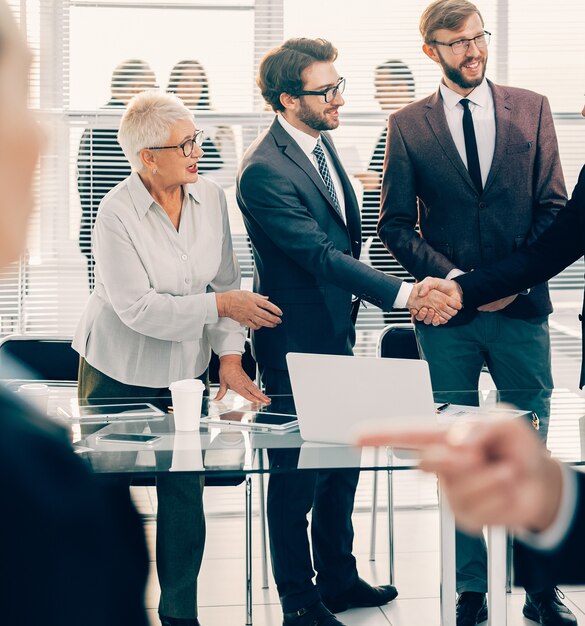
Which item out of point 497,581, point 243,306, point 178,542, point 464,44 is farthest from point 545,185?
point 178,542

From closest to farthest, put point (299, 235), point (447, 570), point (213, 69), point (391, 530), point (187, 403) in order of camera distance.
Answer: point (187, 403) → point (447, 570) → point (299, 235) → point (391, 530) → point (213, 69)

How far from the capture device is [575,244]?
319cm

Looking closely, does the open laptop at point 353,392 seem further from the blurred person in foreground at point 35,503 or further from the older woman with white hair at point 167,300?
the blurred person in foreground at point 35,503

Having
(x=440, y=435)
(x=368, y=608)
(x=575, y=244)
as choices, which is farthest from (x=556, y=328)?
(x=440, y=435)

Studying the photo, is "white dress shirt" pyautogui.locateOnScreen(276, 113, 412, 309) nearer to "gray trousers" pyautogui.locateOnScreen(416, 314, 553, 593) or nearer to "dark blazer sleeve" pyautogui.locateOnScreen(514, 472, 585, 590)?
"gray trousers" pyautogui.locateOnScreen(416, 314, 553, 593)

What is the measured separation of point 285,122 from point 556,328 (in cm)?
191

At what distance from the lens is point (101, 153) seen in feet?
14.5

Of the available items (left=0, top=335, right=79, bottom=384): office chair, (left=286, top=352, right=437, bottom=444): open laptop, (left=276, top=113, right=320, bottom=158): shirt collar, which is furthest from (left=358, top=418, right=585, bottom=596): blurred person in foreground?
(left=0, top=335, right=79, bottom=384): office chair

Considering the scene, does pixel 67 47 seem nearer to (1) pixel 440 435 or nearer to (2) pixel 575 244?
(2) pixel 575 244

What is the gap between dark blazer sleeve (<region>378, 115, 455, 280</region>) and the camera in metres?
3.26

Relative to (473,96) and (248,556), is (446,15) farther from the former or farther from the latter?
(248,556)

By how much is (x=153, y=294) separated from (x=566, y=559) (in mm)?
2130

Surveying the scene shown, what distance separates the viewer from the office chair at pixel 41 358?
11.9 ft

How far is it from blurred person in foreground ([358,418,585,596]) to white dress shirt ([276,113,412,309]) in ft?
7.78
